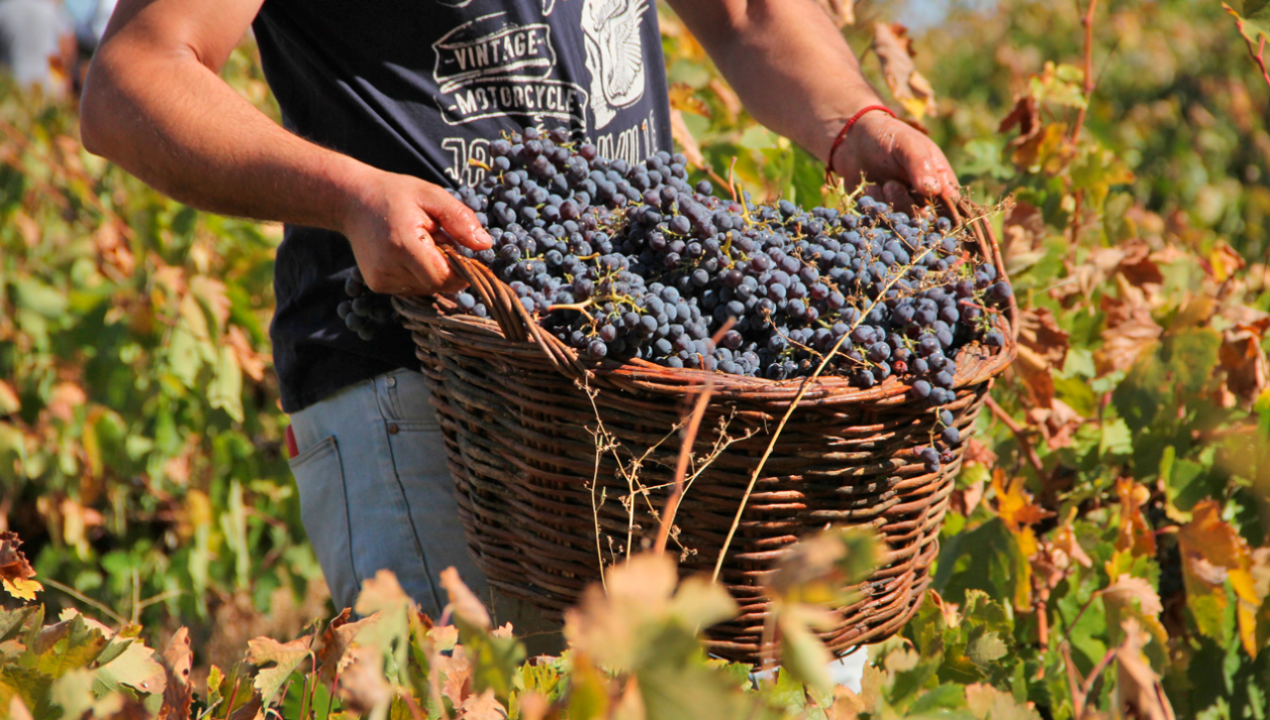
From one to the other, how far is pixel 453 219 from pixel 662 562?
2.11 feet

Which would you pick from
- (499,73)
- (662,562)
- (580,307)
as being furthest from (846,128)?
(662,562)

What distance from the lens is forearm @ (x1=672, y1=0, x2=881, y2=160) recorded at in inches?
58.3

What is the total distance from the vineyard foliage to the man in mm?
248

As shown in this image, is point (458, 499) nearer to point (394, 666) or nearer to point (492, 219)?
point (492, 219)

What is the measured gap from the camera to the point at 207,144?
1099 millimetres

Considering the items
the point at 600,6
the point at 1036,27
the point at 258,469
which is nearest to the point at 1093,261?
the point at 600,6

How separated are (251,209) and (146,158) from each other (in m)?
0.13

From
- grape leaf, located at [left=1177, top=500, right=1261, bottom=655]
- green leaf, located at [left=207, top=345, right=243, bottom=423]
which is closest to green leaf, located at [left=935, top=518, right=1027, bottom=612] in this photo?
grape leaf, located at [left=1177, top=500, right=1261, bottom=655]

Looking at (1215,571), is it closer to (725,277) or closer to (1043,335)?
(1043,335)

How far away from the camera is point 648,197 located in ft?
3.52

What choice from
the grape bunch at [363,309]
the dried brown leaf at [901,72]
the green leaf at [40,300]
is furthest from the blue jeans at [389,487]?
the green leaf at [40,300]

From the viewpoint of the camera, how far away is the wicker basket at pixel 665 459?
94 cm

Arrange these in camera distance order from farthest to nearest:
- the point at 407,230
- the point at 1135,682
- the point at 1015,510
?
1. the point at 1015,510
2. the point at 407,230
3. the point at 1135,682

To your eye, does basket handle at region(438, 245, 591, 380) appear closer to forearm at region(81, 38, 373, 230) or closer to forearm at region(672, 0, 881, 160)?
forearm at region(81, 38, 373, 230)
